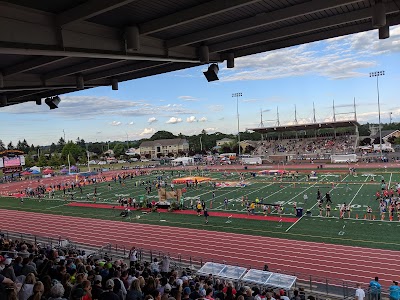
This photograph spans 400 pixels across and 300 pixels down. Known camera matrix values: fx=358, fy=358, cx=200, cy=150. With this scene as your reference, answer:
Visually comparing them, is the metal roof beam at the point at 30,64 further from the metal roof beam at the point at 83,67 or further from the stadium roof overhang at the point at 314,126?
the stadium roof overhang at the point at 314,126

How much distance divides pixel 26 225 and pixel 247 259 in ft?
66.3

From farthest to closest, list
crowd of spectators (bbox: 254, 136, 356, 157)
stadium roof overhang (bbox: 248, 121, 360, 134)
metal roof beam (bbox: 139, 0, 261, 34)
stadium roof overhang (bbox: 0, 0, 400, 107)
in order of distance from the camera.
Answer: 1. crowd of spectators (bbox: 254, 136, 356, 157)
2. stadium roof overhang (bbox: 248, 121, 360, 134)
3. metal roof beam (bbox: 139, 0, 261, 34)
4. stadium roof overhang (bbox: 0, 0, 400, 107)

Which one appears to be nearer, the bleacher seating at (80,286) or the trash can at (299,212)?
the bleacher seating at (80,286)

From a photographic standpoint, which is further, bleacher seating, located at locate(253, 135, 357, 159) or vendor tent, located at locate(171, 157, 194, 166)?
vendor tent, located at locate(171, 157, 194, 166)

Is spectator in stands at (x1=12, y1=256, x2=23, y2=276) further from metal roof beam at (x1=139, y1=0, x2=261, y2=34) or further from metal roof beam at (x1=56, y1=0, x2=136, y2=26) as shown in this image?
metal roof beam at (x1=139, y1=0, x2=261, y2=34)

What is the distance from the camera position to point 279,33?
7223 mm

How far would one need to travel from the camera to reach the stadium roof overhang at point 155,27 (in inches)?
202

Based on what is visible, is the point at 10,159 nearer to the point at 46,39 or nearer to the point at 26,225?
the point at 26,225

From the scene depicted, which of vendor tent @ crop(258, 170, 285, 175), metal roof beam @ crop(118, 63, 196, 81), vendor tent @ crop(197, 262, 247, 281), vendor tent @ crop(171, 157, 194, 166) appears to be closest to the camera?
metal roof beam @ crop(118, 63, 196, 81)

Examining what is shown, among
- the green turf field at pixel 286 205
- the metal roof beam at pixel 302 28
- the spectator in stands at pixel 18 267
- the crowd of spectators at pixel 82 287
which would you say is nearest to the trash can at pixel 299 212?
the green turf field at pixel 286 205

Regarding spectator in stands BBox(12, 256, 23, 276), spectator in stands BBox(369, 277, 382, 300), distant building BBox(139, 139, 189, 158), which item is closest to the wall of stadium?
spectator in stands BBox(369, 277, 382, 300)

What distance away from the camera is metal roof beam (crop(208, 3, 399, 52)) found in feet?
20.5

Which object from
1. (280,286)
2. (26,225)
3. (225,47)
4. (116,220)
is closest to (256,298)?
(280,286)

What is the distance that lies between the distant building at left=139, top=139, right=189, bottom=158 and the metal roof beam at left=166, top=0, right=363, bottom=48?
425 ft
